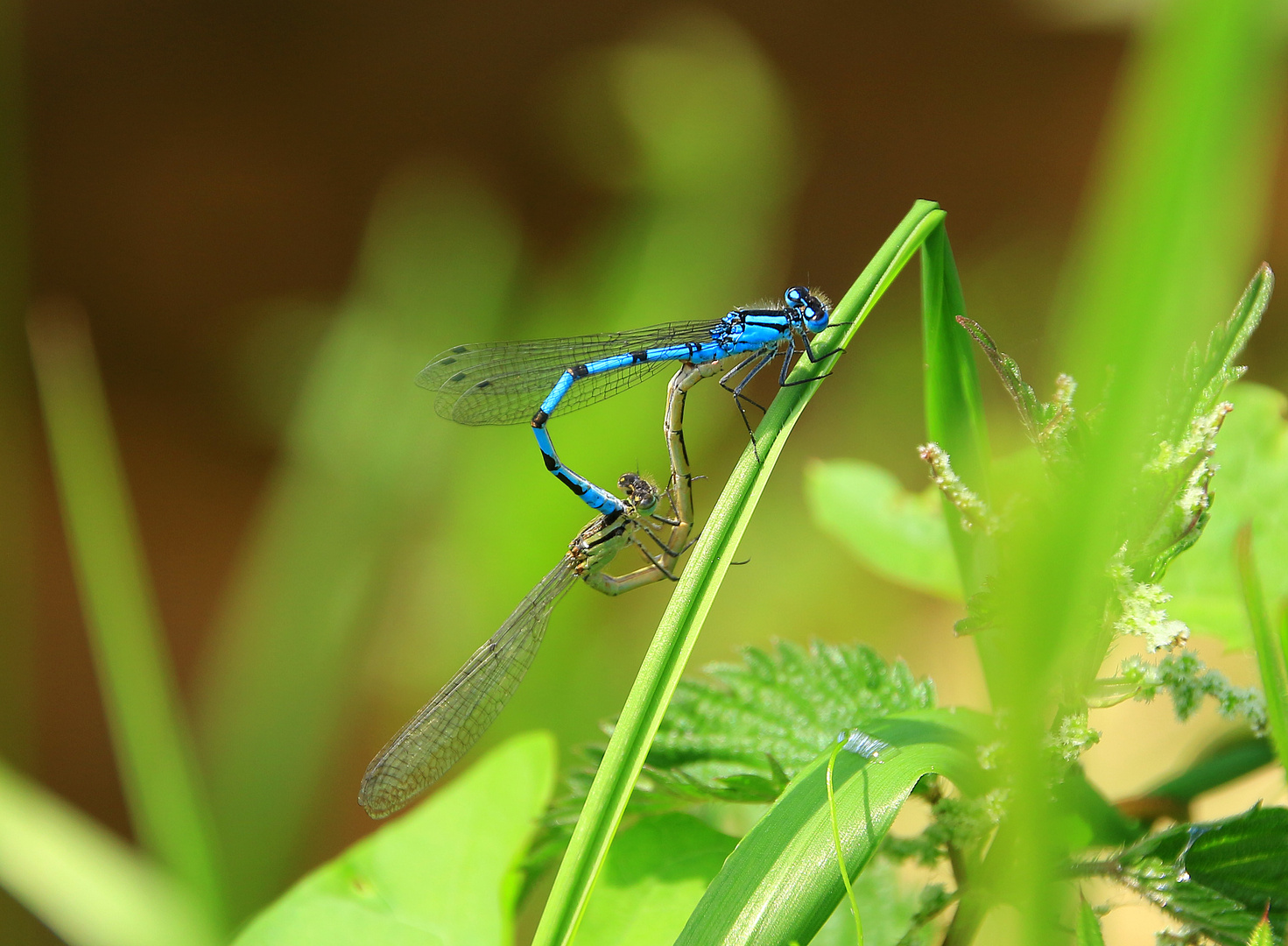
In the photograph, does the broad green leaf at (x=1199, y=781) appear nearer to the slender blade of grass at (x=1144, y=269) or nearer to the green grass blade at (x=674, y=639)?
the green grass blade at (x=674, y=639)

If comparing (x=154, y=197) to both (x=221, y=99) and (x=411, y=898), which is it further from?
(x=411, y=898)

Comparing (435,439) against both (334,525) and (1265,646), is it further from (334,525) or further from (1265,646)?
(1265,646)

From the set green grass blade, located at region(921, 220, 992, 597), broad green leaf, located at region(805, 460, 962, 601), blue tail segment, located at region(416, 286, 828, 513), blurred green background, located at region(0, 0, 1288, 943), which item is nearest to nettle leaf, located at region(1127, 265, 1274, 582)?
green grass blade, located at region(921, 220, 992, 597)

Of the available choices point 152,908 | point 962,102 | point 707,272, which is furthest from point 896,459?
point 152,908

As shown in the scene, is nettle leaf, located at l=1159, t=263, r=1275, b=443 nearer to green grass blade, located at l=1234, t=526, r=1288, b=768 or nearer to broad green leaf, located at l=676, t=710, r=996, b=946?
green grass blade, located at l=1234, t=526, r=1288, b=768

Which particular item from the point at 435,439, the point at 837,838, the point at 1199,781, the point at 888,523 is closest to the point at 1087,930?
the point at 837,838
